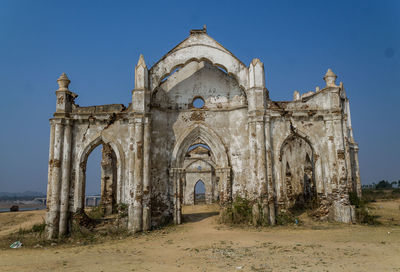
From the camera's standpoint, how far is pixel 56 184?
11344 mm

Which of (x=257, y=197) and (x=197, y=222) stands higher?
(x=257, y=197)

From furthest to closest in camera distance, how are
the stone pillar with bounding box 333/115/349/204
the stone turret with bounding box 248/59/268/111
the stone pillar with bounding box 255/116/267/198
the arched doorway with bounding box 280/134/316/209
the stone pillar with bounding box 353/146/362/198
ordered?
the stone pillar with bounding box 353/146/362/198, the arched doorway with bounding box 280/134/316/209, the stone turret with bounding box 248/59/268/111, the stone pillar with bounding box 333/115/349/204, the stone pillar with bounding box 255/116/267/198

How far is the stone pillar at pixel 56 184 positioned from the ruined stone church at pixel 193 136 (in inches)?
1.4

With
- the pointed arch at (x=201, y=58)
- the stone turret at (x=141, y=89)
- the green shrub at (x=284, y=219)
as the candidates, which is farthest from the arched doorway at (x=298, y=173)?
the stone turret at (x=141, y=89)

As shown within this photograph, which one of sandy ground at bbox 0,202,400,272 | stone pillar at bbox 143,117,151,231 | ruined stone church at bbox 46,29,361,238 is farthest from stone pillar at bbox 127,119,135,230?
sandy ground at bbox 0,202,400,272

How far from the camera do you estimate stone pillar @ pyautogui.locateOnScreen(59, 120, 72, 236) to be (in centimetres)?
1117

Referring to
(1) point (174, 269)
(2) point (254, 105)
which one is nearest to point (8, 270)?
(1) point (174, 269)

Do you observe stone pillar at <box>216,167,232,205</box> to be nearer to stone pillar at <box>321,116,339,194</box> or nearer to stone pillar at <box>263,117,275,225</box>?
stone pillar at <box>263,117,275,225</box>

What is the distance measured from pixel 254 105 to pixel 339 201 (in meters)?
5.15

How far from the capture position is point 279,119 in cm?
1252

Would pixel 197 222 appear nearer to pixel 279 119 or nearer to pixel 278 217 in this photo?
pixel 278 217

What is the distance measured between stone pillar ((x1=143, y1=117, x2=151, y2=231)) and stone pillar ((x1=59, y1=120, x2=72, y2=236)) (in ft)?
9.92

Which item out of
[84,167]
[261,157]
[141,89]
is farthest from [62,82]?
[261,157]

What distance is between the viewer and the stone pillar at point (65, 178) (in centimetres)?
1117
